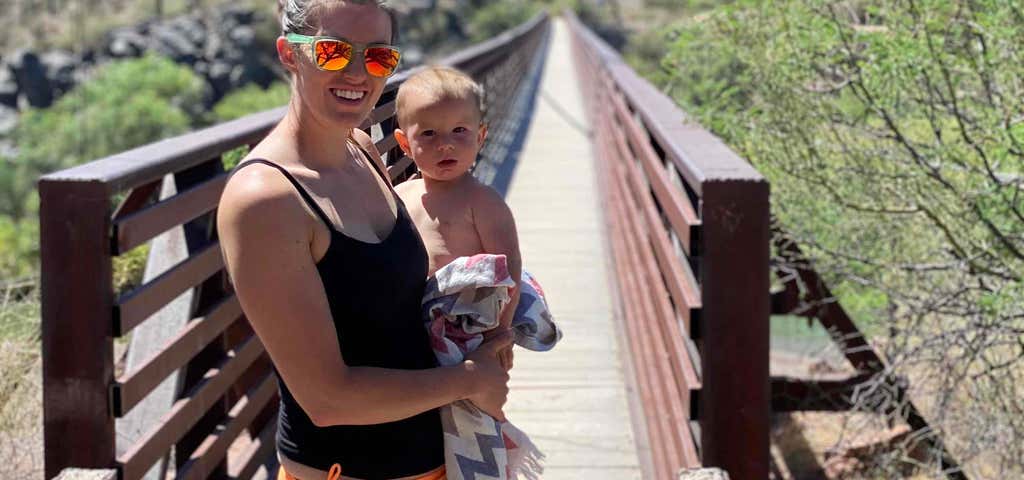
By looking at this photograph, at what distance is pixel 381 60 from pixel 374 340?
46cm

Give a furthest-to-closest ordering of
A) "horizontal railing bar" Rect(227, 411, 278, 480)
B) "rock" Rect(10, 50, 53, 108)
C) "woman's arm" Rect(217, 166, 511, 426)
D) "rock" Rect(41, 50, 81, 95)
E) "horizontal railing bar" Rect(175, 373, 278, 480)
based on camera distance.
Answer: "rock" Rect(41, 50, 81, 95), "rock" Rect(10, 50, 53, 108), "horizontal railing bar" Rect(227, 411, 278, 480), "horizontal railing bar" Rect(175, 373, 278, 480), "woman's arm" Rect(217, 166, 511, 426)

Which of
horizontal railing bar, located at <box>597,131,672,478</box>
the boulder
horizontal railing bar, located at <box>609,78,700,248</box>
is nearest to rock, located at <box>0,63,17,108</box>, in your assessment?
the boulder

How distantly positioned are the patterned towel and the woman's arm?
29 centimetres

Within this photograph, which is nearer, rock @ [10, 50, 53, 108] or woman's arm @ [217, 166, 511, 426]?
woman's arm @ [217, 166, 511, 426]

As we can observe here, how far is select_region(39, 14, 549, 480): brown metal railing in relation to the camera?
2781mm

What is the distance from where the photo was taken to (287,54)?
6.71ft

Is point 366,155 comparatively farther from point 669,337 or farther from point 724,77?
point 724,77

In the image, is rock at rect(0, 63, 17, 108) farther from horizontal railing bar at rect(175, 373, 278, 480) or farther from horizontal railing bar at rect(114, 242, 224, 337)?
horizontal railing bar at rect(114, 242, 224, 337)

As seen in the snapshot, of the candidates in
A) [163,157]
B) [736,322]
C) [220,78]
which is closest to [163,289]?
[163,157]

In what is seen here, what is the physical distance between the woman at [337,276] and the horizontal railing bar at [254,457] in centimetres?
163

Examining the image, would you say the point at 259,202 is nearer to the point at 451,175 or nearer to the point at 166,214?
the point at 451,175

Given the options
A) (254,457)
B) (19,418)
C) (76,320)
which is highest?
(76,320)

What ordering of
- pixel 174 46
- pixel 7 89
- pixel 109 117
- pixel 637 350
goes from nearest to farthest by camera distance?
1. pixel 637 350
2. pixel 109 117
3. pixel 7 89
4. pixel 174 46

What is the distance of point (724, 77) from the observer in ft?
23.7
